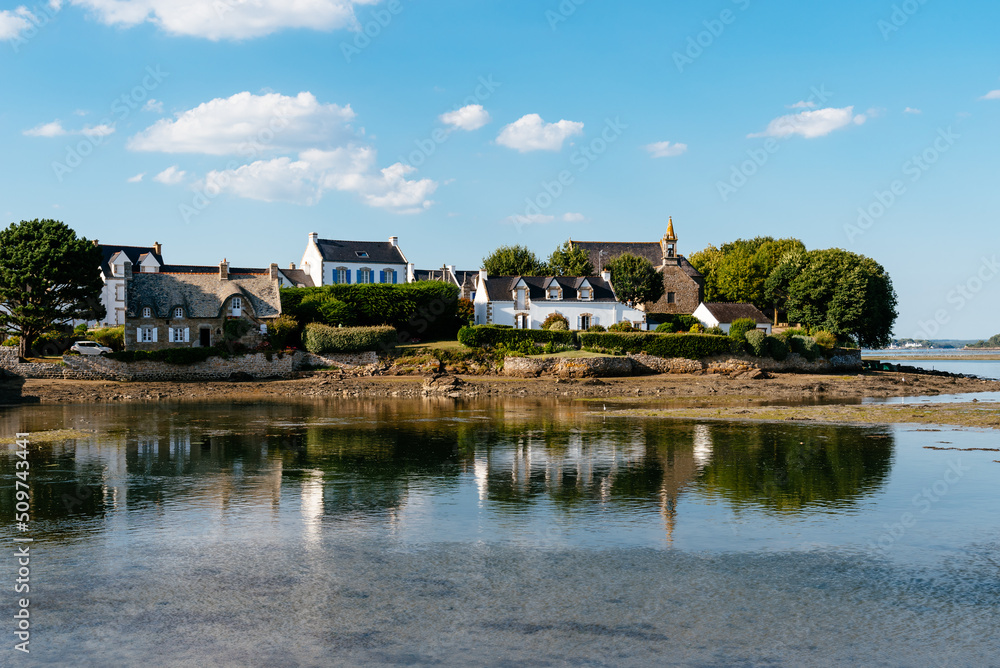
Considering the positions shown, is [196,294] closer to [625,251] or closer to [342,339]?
[342,339]

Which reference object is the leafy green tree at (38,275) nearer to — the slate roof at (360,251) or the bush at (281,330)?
the bush at (281,330)

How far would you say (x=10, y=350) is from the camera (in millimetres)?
51375

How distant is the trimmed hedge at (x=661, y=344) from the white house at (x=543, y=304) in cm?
1046

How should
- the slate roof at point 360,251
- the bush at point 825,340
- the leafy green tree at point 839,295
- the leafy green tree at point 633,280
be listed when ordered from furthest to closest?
the slate roof at point 360,251 < the leafy green tree at point 633,280 < the leafy green tree at point 839,295 < the bush at point 825,340

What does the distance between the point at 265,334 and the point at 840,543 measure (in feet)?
162

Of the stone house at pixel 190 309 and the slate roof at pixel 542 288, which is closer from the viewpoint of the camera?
the stone house at pixel 190 309

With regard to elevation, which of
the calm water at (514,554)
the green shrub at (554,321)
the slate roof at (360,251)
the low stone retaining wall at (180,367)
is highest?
the slate roof at (360,251)

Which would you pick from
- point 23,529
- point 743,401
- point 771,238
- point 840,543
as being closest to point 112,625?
point 23,529

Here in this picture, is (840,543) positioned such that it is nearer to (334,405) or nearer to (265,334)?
(334,405)

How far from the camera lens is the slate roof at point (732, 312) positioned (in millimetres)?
73688

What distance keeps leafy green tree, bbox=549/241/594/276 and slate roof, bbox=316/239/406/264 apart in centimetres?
1670

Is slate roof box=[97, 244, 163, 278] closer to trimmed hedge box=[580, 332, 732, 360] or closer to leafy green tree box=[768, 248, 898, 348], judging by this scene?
trimmed hedge box=[580, 332, 732, 360]

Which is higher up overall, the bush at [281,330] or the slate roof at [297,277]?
the slate roof at [297,277]

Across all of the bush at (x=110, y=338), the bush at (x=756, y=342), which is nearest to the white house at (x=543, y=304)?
the bush at (x=756, y=342)
